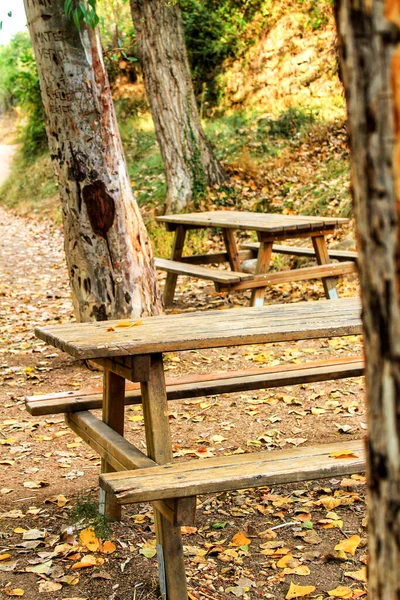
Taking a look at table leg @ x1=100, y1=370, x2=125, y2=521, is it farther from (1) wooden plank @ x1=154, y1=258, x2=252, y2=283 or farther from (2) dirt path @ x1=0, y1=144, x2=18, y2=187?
(2) dirt path @ x1=0, y1=144, x2=18, y2=187

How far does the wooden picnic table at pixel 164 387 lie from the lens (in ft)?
8.92

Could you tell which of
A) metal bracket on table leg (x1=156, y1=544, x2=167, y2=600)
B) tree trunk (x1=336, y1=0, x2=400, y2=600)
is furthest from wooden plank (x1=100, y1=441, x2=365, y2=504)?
tree trunk (x1=336, y1=0, x2=400, y2=600)

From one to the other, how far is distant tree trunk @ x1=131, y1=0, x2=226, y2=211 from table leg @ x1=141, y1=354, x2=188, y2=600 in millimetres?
9105

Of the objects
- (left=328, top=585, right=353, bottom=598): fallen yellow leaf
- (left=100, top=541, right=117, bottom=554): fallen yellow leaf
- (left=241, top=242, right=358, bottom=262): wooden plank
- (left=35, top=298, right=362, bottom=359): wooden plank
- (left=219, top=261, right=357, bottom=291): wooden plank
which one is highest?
(left=35, top=298, right=362, bottom=359): wooden plank

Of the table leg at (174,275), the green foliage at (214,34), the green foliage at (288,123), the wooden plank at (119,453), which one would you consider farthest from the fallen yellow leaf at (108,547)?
the green foliage at (214,34)

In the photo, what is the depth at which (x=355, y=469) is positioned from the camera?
2.79 meters

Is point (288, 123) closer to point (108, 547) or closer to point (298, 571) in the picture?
point (108, 547)

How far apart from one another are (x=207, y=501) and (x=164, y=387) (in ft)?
3.67

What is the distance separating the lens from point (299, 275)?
24.8 ft

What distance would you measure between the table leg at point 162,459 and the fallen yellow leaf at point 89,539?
50cm

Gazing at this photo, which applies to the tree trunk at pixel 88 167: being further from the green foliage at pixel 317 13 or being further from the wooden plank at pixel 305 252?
the green foliage at pixel 317 13

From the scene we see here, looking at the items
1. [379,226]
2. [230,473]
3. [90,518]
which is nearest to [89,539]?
[90,518]

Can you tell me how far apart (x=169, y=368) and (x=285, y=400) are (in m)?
1.05

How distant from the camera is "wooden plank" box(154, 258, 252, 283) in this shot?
7285mm
